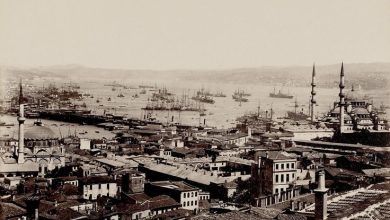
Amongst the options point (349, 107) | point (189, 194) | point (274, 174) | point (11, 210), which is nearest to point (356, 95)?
point (349, 107)

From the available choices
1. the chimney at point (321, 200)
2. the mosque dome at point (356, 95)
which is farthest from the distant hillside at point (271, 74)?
the chimney at point (321, 200)

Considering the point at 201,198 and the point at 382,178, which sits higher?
the point at 382,178

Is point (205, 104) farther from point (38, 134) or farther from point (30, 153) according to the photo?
point (30, 153)

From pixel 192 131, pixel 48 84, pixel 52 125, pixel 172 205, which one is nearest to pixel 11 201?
pixel 172 205

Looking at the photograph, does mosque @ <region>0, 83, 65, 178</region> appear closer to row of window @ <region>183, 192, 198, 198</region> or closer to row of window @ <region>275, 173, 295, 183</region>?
row of window @ <region>183, 192, 198, 198</region>

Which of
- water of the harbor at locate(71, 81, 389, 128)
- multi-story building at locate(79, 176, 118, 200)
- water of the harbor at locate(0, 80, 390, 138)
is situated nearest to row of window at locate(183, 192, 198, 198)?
multi-story building at locate(79, 176, 118, 200)

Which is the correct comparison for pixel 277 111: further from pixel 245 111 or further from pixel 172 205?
pixel 172 205

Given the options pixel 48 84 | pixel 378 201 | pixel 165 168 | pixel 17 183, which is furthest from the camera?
pixel 48 84
